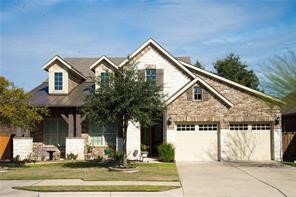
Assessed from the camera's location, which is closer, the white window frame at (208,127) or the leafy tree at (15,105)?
the leafy tree at (15,105)

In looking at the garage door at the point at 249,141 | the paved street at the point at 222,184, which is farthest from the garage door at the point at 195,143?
the paved street at the point at 222,184

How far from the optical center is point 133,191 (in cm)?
1501

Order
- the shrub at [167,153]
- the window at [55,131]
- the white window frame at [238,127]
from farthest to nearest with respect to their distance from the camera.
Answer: the window at [55,131], the white window frame at [238,127], the shrub at [167,153]

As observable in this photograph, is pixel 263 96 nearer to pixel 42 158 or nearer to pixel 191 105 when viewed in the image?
pixel 191 105

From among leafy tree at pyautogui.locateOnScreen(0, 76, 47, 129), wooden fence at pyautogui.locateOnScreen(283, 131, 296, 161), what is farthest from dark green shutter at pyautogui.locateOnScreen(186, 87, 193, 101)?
leafy tree at pyautogui.locateOnScreen(0, 76, 47, 129)

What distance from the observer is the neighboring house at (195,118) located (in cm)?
2941

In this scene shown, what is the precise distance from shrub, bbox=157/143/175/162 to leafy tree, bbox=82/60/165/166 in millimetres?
5123

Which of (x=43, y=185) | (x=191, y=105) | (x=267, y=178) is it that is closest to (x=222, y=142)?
(x=191, y=105)

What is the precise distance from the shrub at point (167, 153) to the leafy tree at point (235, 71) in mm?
36021

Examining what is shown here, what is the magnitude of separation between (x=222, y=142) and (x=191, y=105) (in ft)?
9.35

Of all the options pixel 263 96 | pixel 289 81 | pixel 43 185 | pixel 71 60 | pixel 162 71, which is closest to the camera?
pixel 43 185

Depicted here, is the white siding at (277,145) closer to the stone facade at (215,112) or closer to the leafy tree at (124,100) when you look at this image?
the stone facade at (215,112)

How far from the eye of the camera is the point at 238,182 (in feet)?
58.3

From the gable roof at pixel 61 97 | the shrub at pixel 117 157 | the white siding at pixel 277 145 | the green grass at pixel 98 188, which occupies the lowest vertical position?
the green grass at pixel 98 188
